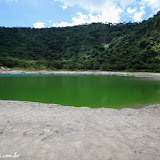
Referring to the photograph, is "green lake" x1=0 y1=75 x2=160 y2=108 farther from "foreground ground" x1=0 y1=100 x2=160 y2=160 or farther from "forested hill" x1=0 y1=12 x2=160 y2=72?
"forested hill" x1=0 y1=12 x2=160 y2=72

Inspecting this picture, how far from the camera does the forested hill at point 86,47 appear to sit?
6606 cm

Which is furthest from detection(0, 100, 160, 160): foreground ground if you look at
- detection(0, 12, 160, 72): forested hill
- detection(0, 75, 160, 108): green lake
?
detection(0, 12, 160, 72): forested hill

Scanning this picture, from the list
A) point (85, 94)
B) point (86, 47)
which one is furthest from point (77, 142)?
point (86, 47)

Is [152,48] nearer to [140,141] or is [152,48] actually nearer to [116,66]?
[116,66]

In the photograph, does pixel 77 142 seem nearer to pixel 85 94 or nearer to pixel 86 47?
pixel 85 94

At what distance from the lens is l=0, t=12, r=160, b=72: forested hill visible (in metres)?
66.1

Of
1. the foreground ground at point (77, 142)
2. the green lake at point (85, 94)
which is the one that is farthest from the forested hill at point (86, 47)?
the foreground ground at point (77, 142)

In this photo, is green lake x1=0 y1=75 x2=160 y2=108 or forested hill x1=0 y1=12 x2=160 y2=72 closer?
green lake x1=0 y1=75 x2=160 y2=108

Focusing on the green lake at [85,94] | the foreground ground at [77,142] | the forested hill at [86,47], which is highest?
the forested hill at [86,47]

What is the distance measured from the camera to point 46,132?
3.94 m

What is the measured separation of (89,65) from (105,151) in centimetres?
7352

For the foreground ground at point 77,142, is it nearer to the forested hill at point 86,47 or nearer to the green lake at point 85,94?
the green lake at point 85,94

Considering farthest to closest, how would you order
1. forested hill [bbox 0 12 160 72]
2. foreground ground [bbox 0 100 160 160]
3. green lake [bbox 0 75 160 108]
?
forested hill [bbox 0 12 160 72], green lake [bbox 0 75 160 108], foreground ground [bbox 0 100 160 160]

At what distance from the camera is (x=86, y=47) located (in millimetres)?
125562
